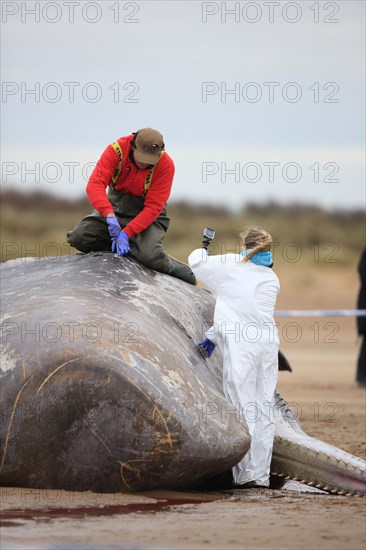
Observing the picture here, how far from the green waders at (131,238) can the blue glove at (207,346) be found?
953 millimetres

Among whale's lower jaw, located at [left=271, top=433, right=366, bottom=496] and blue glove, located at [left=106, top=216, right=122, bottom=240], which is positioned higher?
blue glove, located at [left=106, top=216, right=122, bottom=240]

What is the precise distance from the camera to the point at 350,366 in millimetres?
23953

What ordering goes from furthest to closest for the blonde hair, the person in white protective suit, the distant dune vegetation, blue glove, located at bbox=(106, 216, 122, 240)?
the distant dune vegetation
blue glove, located at bbox=(106, 216, 122, 240)
the blonde hair
the person in white protective suit

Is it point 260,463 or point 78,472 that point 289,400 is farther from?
point 78,472

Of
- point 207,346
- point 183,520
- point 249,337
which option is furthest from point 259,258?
point 183,520

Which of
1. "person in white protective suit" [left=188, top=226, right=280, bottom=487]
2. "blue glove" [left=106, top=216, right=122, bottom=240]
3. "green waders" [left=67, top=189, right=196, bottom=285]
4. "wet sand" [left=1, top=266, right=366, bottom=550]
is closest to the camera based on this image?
"wet sand" [left=1, top=266, right=366, bottom=550]

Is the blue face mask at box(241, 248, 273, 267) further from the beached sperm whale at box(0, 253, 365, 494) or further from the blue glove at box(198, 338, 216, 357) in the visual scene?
the beached sperm whale at box(0, 253, 365, 494)

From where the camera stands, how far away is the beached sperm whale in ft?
27.5

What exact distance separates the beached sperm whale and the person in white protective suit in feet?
0.83

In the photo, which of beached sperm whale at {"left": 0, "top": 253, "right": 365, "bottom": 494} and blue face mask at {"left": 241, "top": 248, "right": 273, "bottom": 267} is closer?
beached sperm whale at {"left": 0, "top": 253, "right": 365, "bottom": 494}

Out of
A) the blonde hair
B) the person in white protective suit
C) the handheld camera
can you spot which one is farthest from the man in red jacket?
the blonde hair

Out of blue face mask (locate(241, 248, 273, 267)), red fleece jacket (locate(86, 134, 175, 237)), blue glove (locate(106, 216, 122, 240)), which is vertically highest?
red fleece jacket (locate(86, 134, 175, 237))

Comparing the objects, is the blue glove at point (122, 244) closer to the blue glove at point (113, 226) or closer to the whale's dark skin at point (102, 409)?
the blue glove at point (113, 226)

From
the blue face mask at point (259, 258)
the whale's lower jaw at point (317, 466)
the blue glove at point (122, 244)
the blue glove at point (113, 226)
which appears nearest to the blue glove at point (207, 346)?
the blue face mask at point (259, 258)
